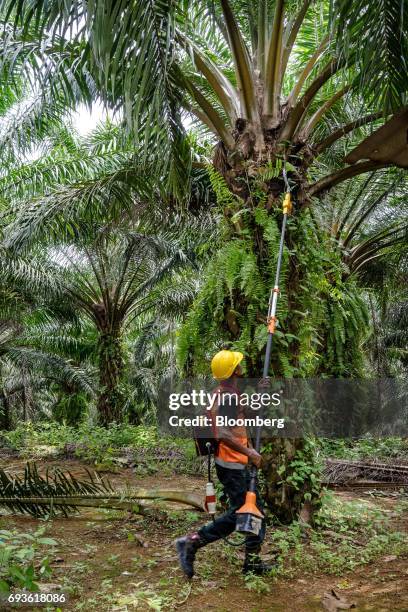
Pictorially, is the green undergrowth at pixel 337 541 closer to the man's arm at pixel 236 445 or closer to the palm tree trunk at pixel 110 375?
the man's arm at pixel 236 445

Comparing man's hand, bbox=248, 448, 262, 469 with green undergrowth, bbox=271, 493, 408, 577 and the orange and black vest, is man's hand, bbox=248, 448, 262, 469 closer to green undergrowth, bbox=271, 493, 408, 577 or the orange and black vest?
the orange and black vest

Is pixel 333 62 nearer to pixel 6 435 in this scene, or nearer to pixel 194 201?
pixel 194 201

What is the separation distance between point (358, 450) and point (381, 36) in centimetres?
755

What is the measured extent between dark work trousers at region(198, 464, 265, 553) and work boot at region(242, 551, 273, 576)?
0.04 meters

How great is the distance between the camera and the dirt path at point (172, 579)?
13.8 feet

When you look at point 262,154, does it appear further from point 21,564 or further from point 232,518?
point 21,564

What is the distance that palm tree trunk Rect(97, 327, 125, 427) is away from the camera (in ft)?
46.5

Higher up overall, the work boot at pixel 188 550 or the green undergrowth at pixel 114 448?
the green undergrowth at pixel 114 448

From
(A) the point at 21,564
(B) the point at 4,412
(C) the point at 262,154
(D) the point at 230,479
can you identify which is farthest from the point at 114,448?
(B) the point at 4,412

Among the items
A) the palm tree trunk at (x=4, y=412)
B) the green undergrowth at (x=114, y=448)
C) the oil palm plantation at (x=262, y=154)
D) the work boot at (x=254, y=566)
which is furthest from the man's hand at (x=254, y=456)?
the palm tree trunk at (x=4, y=412)

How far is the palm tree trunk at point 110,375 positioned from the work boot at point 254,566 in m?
Answer: 9.82

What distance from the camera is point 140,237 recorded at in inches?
497

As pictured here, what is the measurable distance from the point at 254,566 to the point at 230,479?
681 millimetres

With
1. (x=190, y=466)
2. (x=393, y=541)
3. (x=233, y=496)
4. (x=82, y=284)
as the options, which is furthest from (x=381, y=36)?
(x=82, y=284)
